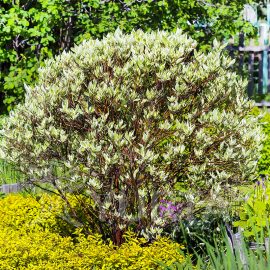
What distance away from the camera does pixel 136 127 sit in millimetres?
6102

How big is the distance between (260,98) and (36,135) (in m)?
10.2

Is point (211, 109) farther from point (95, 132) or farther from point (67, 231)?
point (67, 231)

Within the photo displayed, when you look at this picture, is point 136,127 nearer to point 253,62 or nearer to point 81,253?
point 81,253

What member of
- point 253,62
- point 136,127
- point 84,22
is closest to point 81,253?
point 136,127

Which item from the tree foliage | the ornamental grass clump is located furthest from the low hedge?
the tree foliage

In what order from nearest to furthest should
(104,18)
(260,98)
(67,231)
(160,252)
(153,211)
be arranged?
(160,252)
(153,211)
(67,231)
(104,18)
(260,98)

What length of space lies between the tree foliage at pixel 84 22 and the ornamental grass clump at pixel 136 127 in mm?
5328

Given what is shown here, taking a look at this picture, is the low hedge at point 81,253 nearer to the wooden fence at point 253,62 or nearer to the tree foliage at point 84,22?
the tree foliage at point 84,22

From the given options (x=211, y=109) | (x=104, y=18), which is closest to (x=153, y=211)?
(x=211, y=109)

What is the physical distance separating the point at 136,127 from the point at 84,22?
606 centimetres

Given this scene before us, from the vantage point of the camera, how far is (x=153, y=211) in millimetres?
6109

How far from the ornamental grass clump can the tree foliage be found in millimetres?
5328

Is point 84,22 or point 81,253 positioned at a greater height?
point 84,22

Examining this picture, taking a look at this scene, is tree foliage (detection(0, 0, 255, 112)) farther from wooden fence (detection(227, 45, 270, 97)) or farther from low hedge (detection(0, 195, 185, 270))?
low hedge (detection(0, 195, 185, 270))
